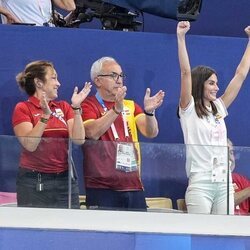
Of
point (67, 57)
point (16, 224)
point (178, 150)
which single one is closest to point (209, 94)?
point (178, 150)

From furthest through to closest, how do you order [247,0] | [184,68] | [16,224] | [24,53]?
[247,0] < [24,53] < [184,68] < [16,224]

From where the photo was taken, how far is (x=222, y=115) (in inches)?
233

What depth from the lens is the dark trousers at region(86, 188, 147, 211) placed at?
209 inches

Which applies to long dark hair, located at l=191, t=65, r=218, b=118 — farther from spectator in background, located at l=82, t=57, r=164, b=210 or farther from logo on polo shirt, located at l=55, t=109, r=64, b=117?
logo on polo shirt, located at l=55, t=109, r=64, b=117

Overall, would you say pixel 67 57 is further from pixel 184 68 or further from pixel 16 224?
pixel 16 224

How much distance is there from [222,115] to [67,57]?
1.15 m

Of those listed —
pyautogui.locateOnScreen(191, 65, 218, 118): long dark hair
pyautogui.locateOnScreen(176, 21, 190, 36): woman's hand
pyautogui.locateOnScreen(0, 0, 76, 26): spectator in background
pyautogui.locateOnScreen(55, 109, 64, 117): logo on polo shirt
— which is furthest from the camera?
pyautogui.locateOnScreen(0, 0, 76, 26): spectator in background

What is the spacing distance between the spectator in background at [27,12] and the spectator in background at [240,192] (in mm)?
1840

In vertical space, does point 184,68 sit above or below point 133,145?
above

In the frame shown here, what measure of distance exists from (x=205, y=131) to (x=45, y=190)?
1.01m

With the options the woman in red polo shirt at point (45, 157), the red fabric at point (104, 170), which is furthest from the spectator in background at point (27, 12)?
the red fabric at point (104, 170)

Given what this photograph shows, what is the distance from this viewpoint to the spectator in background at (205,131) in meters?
5.36

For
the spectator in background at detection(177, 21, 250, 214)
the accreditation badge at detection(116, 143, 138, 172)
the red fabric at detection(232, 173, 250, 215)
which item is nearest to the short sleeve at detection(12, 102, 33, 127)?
the accreditation badge at detection(116, 143, 138, 172)

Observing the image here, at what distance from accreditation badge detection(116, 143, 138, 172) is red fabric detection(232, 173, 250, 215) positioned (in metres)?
0.53
